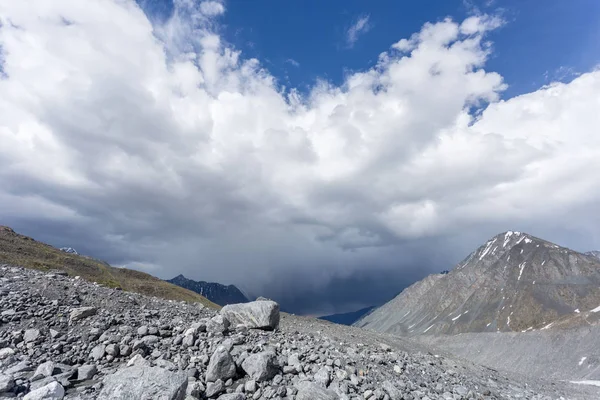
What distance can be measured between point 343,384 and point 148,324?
9.63 metres

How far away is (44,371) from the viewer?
1270cm

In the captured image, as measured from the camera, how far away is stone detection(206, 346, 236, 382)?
1302cm

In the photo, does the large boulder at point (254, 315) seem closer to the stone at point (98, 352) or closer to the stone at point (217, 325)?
the stone at point (217, 325)

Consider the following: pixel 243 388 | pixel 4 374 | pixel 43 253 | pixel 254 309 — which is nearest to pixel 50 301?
pixel 4 374

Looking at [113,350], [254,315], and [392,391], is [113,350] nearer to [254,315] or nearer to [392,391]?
[254,315]

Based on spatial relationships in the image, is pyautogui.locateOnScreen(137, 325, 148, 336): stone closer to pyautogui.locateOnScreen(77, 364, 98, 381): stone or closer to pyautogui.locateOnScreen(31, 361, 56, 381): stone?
pyautogui.locateOnScreen(77, 364, 98, 381): stone

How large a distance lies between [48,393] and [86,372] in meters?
1.97

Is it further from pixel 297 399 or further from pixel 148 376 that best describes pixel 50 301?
pixel 297 399

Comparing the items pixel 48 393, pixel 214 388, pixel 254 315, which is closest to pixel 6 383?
pixel 48 393

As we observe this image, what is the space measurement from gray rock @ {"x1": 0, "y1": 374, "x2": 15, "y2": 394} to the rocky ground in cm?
3

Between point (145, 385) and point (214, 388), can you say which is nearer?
point (145, 385)

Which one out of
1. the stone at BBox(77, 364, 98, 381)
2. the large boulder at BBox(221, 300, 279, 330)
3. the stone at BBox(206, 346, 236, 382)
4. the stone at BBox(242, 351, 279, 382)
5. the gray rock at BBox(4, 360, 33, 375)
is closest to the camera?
the gray rock at BBox(4, 360, 33, 375)

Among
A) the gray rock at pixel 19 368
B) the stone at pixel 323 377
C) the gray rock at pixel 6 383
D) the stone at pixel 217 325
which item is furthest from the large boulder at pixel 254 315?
the gray rock at pixel 6 383

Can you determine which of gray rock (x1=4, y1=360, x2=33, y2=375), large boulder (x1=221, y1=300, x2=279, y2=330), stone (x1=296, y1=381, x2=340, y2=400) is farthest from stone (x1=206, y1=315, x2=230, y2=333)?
gray rock (x1=4, y1=360, x2=33, y2=375)
